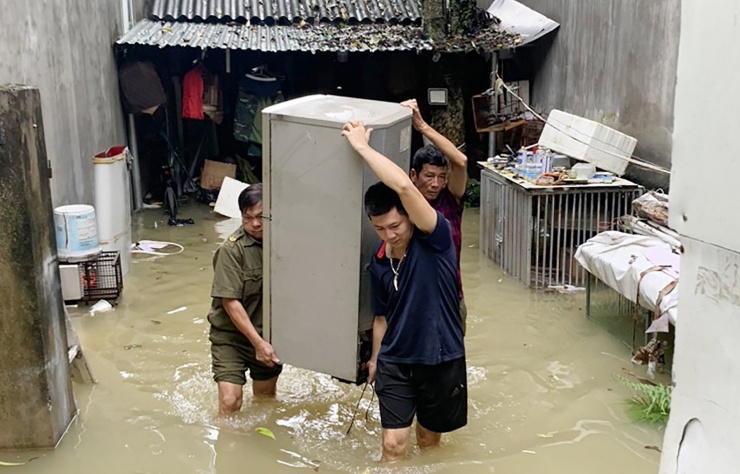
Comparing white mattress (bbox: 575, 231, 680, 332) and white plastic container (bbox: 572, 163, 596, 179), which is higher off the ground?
white plastic container (bbox: 572, 163, 596, 179)

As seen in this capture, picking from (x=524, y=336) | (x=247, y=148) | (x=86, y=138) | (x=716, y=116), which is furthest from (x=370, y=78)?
(x=716, y=116)

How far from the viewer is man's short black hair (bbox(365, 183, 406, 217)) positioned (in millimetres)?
3695

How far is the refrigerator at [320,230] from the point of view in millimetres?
3838

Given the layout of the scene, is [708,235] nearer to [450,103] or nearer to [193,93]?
[450,103]

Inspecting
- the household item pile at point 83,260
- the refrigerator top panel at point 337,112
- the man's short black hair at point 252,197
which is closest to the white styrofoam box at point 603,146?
the refrigerator top panel at point 337,112

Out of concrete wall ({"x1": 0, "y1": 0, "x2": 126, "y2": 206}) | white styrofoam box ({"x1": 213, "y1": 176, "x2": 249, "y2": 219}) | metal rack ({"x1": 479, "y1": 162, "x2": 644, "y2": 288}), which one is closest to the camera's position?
concrete wall ({"x1": 0, "y1": 0, "x2": 126, "y2": 206})

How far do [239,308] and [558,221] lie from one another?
4.15 metres

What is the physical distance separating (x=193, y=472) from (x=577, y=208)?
469 cm

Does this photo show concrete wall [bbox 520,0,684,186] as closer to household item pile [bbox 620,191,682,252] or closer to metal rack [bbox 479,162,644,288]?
metal rack [bbox 479,162,644,288]

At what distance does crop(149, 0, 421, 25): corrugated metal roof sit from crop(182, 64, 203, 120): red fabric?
1182 mm

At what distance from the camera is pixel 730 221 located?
1933 millimetres

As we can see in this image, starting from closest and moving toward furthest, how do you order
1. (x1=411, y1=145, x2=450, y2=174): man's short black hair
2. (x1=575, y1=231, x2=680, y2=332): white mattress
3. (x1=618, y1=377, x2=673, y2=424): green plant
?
(x1=411, y1=145, x2=450, y2=174): man's short black hair < (x1=618, y1=377, x2=673, y2=424): green plant < (x1=575, y1=231, x2=680, y2=332): white mattress

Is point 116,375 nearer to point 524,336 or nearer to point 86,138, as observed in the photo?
point 524,336

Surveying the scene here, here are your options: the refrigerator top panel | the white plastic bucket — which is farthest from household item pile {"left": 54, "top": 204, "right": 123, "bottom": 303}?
the refrigerator top panel
